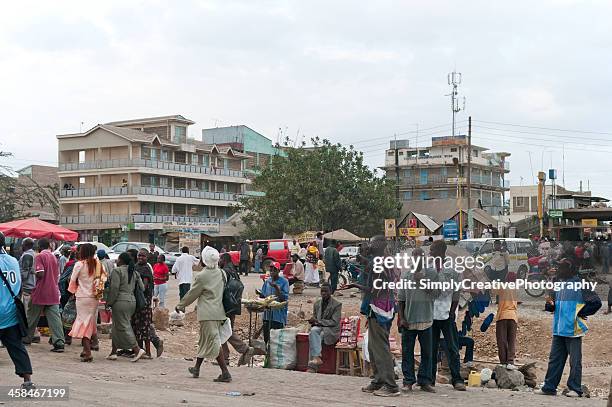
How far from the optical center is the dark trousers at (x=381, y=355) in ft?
33.8

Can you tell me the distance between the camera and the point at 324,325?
12.9m

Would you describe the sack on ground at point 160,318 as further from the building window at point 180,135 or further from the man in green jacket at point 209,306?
the building window at point 180,135

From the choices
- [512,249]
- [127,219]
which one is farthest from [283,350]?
[127,219]

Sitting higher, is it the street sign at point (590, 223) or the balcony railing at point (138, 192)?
the balcony railing at point (138, 192)

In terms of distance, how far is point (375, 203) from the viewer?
58062 mm

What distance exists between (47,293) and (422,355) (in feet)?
20.1

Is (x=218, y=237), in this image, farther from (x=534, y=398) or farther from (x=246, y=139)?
(x=534, y=398)

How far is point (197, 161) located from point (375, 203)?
24.1 m

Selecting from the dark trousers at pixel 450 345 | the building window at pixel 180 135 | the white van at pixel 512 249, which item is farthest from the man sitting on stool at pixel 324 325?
the building window at pixel 180 135

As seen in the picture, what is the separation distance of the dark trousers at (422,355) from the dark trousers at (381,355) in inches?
12.3

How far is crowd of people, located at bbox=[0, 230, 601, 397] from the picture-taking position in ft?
34.1

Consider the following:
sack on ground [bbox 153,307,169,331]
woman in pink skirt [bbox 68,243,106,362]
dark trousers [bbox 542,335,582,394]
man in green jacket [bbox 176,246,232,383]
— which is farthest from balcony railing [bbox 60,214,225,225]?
dark trousers [bbox 542,335,582,394]

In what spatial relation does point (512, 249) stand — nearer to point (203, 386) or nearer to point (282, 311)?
point (282, 311)

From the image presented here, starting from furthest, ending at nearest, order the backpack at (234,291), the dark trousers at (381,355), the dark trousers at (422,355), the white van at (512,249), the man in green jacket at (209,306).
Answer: the white van at (512,249) → the backpack at (234,291) → the man in green jacket at (209,306) → the dark trousers at (422,355) → the dark trousers at (381,355)
